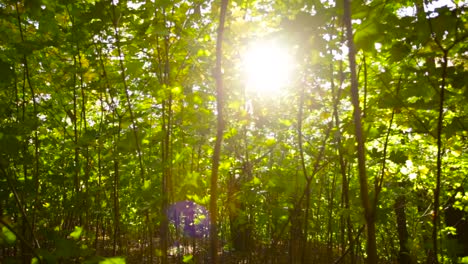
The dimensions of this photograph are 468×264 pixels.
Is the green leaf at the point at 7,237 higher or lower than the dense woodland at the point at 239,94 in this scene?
lower

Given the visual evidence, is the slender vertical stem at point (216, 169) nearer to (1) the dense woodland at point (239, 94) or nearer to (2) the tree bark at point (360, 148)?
(1) the dense woodland at point (239, 94)

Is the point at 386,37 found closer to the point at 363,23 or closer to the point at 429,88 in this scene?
the point at 363,23

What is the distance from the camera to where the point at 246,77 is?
2.50 meters

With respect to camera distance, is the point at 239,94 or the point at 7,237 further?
the point at 239,94

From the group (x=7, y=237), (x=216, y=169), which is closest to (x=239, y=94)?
(x=216, y=169)

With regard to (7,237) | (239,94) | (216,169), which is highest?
(239,94)

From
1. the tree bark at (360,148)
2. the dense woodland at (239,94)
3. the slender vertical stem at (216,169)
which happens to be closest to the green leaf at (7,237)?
the dense woodland at (239,94)

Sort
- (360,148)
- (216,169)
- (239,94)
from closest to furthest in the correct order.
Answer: (360,148) → (216,169) → (239,94)

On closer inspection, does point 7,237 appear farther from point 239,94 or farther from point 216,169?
point 239,94

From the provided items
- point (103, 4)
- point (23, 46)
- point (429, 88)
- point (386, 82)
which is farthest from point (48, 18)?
point (429, 88)

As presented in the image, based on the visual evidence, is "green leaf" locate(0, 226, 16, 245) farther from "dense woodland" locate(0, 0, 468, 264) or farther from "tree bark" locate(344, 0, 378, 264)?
"tree bark" locate(344, 0, 378, 264)

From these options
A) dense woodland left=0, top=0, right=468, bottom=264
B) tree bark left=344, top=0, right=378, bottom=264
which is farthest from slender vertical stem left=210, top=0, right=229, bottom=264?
tree bark left=344, top=0, right=378, bottom=264

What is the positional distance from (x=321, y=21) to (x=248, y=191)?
176 cm

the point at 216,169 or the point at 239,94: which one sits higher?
the point at 239,94
